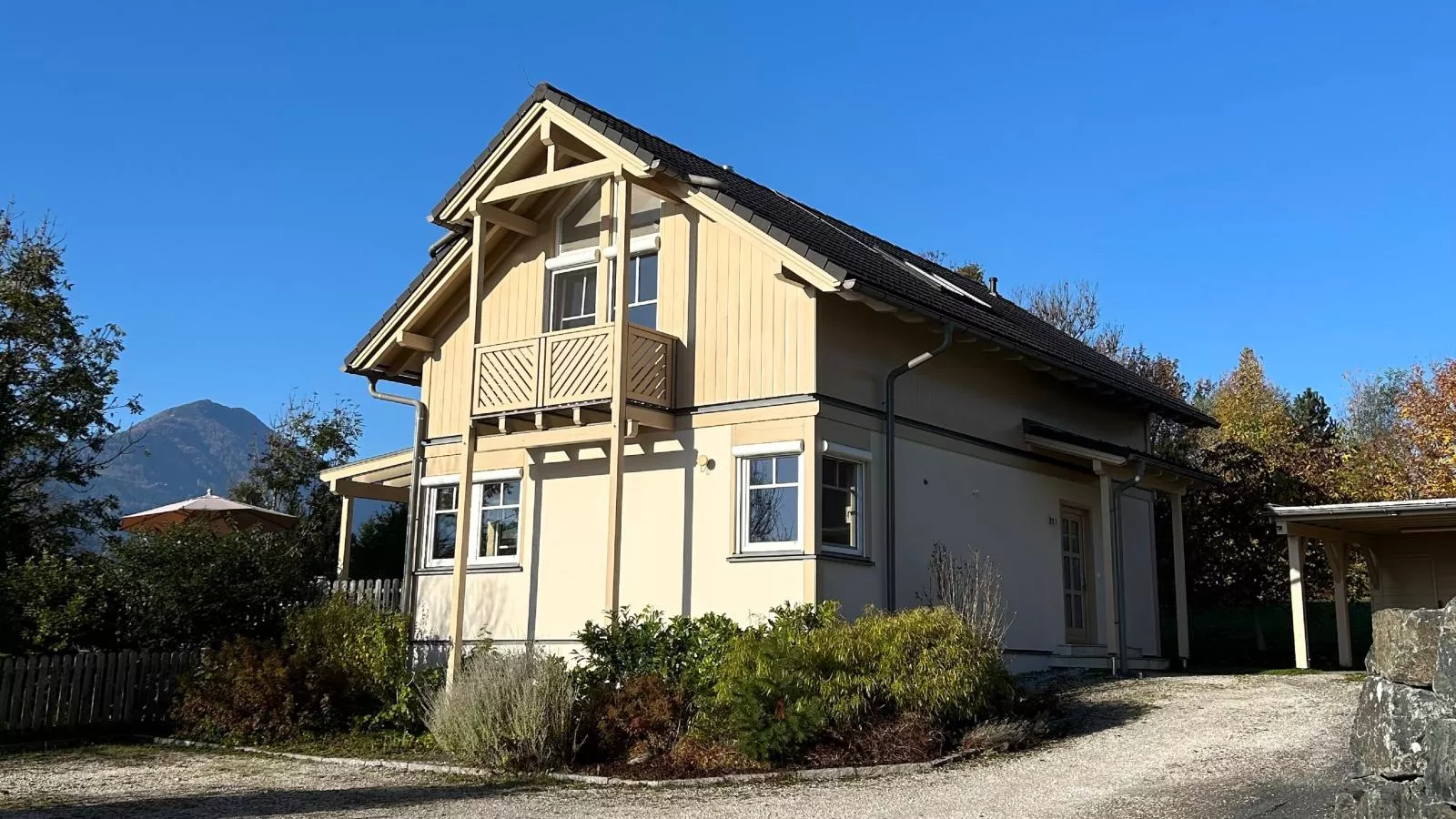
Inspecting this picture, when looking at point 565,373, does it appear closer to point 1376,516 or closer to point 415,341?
point 415,341

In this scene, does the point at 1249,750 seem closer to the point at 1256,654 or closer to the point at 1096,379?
the point at 1096,379

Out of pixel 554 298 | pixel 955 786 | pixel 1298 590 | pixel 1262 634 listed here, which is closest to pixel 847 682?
pixel 955 786

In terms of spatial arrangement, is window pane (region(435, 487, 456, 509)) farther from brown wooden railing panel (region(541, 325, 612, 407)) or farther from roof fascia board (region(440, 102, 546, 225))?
roof fascia board (region(440, 102, 546, 225))

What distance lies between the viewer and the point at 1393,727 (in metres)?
6.40

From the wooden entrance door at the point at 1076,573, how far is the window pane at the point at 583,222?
828 centimetres

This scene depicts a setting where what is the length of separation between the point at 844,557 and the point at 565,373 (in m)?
4.09

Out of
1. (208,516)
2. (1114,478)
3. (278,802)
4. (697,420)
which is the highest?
(697,420)

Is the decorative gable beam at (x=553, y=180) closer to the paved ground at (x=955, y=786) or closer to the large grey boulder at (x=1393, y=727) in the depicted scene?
the paved ground at (x=955, y=786)

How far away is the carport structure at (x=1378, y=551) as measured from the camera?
16.9 m

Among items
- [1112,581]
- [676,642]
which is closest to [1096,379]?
[1112,581]

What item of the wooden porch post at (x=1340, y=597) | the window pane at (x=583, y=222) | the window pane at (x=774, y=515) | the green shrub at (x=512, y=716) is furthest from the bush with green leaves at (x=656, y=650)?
the wooden porch post at (x=1340, y=597)

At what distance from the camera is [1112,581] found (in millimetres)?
17547

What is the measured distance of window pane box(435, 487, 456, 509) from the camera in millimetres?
18219

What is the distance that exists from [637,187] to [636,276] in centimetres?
119
